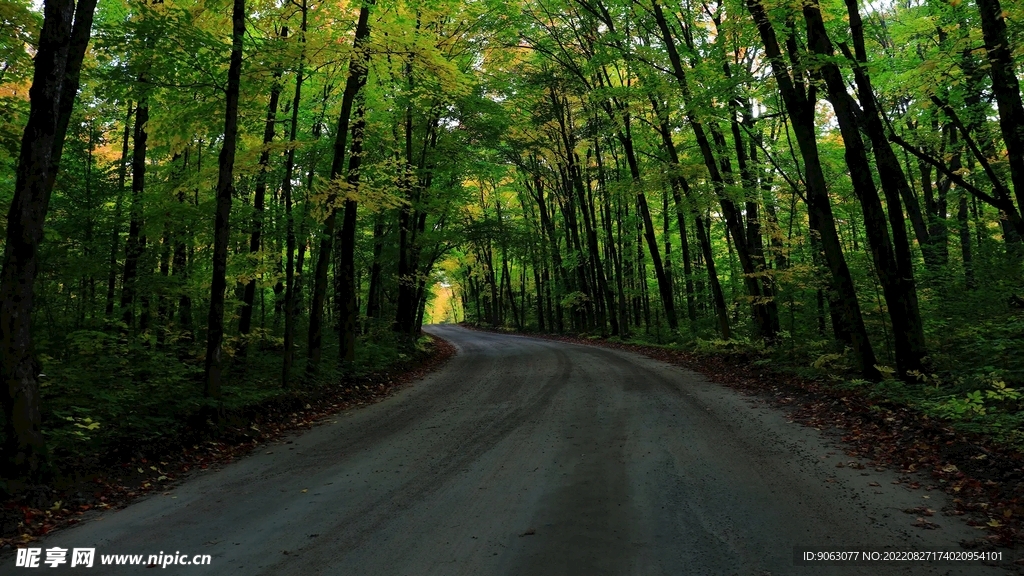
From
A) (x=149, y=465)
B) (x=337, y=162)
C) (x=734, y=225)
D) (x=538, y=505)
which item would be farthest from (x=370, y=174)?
(x=538, y=505)

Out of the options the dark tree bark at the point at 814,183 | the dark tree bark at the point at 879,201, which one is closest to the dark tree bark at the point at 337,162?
the dark tree bark at the point at 814,183

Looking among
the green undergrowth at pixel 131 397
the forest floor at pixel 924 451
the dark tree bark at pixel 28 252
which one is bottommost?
the forest floor at pixel 924 451

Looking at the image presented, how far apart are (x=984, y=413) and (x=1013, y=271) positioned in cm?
588

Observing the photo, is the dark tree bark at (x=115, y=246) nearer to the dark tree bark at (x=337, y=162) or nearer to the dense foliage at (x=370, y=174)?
the dense foliage at (x=370, y=174)

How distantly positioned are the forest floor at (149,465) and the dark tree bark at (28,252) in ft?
1.43

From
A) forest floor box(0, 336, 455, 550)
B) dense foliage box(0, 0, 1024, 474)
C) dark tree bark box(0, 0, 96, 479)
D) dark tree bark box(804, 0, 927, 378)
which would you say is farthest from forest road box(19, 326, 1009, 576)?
dark tree bark box(804, 0, 927, 378)

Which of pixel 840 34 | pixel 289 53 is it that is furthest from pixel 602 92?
pixel 289 53

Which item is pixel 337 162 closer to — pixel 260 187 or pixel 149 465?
pixel 260 187

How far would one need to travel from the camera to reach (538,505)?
478cm

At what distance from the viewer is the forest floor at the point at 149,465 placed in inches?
195

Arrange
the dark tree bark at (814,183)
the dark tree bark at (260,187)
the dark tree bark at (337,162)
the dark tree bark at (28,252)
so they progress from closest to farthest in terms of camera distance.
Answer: the dark tree bark at (28,252) < the dark tree bark at (814,183) < the dark tree bark at (260,187) < the dark tree bark at (337,162)

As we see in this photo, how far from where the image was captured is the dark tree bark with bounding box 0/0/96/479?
5402mm

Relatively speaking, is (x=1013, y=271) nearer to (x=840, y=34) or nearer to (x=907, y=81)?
(x=907, y=81)

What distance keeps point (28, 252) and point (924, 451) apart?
10.4 meters
